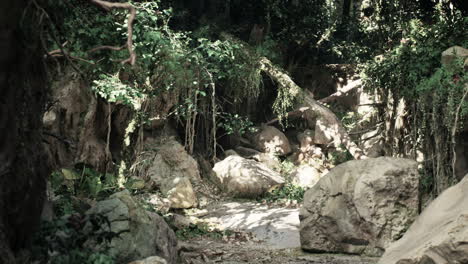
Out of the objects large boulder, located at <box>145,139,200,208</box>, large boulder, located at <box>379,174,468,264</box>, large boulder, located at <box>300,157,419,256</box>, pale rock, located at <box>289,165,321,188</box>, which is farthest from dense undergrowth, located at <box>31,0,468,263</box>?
large boulder, located at <box>379,174,468,264</box>

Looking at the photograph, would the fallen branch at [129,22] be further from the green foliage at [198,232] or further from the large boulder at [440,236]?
the green foliage at [198,232]

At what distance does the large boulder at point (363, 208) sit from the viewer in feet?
22.5

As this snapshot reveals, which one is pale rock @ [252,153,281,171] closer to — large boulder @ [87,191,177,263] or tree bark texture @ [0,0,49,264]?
large boulder @ [87,191,177,263]

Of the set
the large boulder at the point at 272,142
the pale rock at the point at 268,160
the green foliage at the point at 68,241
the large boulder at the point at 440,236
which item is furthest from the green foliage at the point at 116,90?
the large boulder at the point at 272,142

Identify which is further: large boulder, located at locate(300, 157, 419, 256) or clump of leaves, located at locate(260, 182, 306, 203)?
clump of leaves, located at locate(260, 182, 306, 203)

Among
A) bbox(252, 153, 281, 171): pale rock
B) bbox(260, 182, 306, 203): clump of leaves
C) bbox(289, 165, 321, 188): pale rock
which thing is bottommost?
bbox(260, 182, 306, 203): clump of leaves

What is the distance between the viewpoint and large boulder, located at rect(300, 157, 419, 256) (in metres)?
6.87

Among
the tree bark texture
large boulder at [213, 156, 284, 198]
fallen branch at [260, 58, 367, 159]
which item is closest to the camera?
Result: the tree bark texture

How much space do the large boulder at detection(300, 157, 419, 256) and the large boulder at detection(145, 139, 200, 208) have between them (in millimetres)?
3949

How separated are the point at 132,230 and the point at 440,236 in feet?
10.9

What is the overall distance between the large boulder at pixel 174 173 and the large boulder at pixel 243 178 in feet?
2.34

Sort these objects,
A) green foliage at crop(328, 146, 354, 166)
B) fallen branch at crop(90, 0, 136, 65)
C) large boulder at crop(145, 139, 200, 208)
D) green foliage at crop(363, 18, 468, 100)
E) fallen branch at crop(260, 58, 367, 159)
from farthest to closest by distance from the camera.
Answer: green foliage at crop(328, 146, 354, 166) < fallen branch at crop(260, 58, 367, 159) < large boulder at crop(145, 139, 200, 208) < green foliage at crop(363, 18, 468, 100) < fallen branch at crop(90, 0, 136, 65)

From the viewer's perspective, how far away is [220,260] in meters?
6.84

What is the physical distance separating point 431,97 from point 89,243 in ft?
21.2
